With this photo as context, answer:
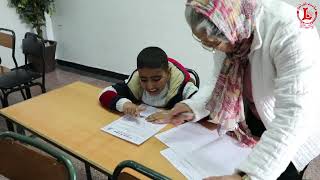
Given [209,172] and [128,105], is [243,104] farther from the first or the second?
[128,105]

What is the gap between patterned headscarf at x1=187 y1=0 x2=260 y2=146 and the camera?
2.76ft

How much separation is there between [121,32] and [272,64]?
2.94 meters

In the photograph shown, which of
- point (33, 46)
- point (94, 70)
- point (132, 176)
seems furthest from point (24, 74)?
point (132, 176)

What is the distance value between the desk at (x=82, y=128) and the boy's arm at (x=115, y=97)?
0.04m

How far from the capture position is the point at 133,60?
3.67 m

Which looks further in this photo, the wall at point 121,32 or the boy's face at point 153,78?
the wall at point 121,32

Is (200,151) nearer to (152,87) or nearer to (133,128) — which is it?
(133,128)

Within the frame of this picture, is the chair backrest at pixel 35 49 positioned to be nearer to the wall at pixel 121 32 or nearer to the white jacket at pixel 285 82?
the wall at pixel 121 32

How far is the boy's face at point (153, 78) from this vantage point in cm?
157

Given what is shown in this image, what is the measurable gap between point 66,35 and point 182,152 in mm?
3685

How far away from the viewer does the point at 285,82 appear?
83 centimetres

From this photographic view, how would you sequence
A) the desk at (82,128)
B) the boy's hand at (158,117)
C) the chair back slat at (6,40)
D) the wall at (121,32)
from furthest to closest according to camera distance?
the wall at (121,32) → the chair back slat at (6,40) → the boy's hand at (158,117) → the desk at (82,128)

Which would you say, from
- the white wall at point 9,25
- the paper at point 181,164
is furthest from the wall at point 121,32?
the paper at point 181,164

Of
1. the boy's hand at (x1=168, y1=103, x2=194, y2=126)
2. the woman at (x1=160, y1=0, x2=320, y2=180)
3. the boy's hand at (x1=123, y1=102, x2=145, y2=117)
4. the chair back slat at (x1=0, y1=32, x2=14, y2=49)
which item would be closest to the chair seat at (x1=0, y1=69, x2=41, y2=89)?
the chair back slat at (x1=0, y1=32, x2=14, y2=49)
